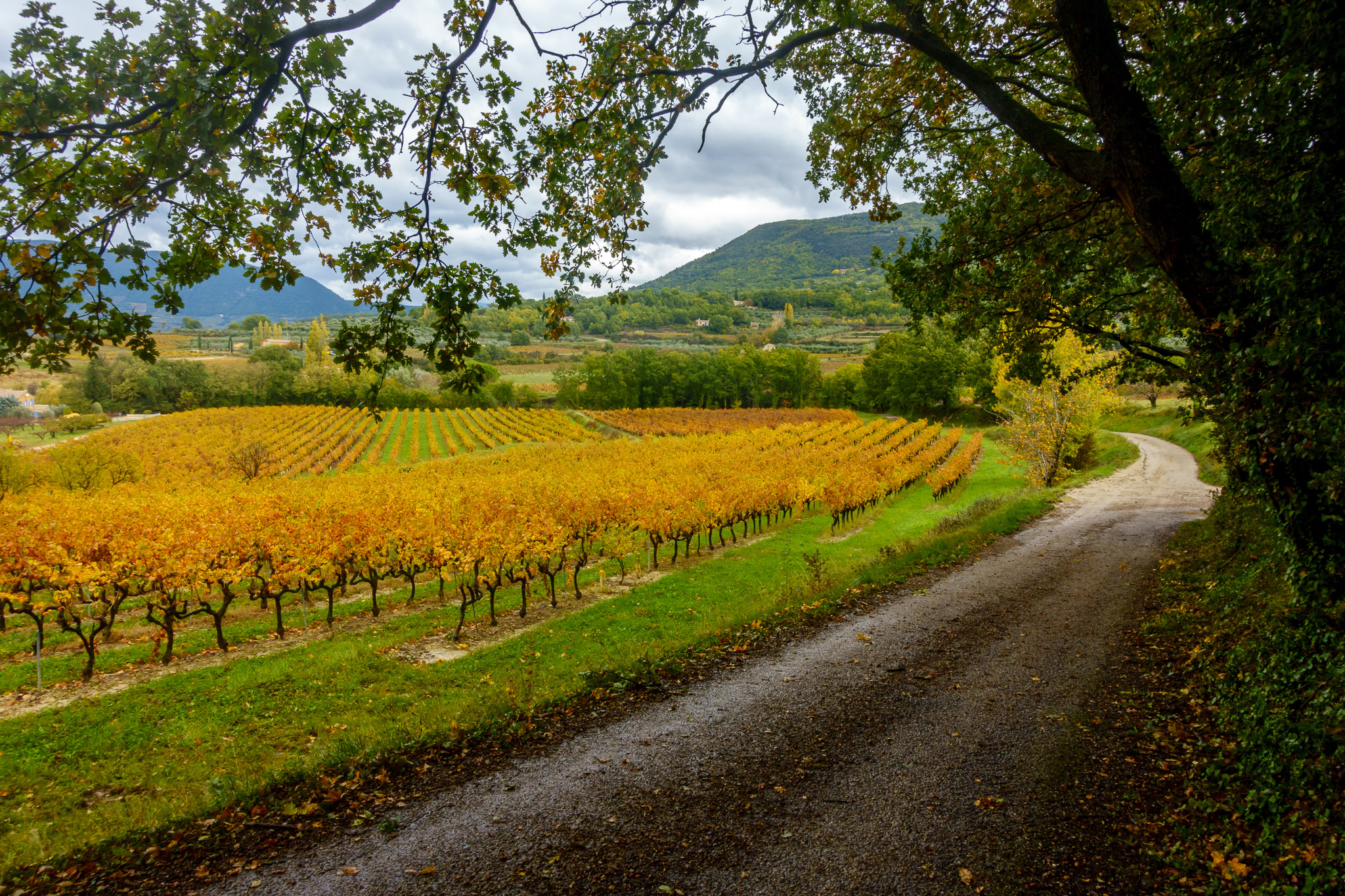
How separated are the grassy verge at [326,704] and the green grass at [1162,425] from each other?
3460 cm

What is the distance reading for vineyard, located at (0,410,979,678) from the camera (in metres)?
14.6

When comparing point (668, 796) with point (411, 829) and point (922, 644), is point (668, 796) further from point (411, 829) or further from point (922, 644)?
point (922, 644)

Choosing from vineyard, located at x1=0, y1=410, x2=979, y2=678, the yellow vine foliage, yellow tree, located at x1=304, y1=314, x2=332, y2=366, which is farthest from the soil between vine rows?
yellow tree, located at x1=304, y1=314, x2=332, y2=366

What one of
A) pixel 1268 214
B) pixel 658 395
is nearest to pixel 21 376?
pixel 658 395

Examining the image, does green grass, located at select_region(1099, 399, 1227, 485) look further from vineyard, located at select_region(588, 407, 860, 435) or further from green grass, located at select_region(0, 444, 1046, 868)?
green grass, located at select_region(0, 444, 1046, 868)

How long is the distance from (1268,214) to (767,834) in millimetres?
6221

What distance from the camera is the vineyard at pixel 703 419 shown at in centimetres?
7631

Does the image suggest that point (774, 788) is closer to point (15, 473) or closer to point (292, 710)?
point (292, 710)

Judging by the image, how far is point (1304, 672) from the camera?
18.4 ft

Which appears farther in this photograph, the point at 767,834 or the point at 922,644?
the point at 922,644

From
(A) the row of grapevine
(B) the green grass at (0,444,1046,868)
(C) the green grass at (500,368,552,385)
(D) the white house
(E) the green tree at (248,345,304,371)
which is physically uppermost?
(E) the green tree at (248,345,304,371)

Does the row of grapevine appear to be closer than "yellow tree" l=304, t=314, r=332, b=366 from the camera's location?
Yes

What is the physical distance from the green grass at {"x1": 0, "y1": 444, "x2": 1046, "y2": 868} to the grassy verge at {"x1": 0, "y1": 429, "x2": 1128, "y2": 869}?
0.12 feet

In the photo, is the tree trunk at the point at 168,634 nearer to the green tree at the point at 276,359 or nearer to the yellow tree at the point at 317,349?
the yellow tree at the point at 317,349
